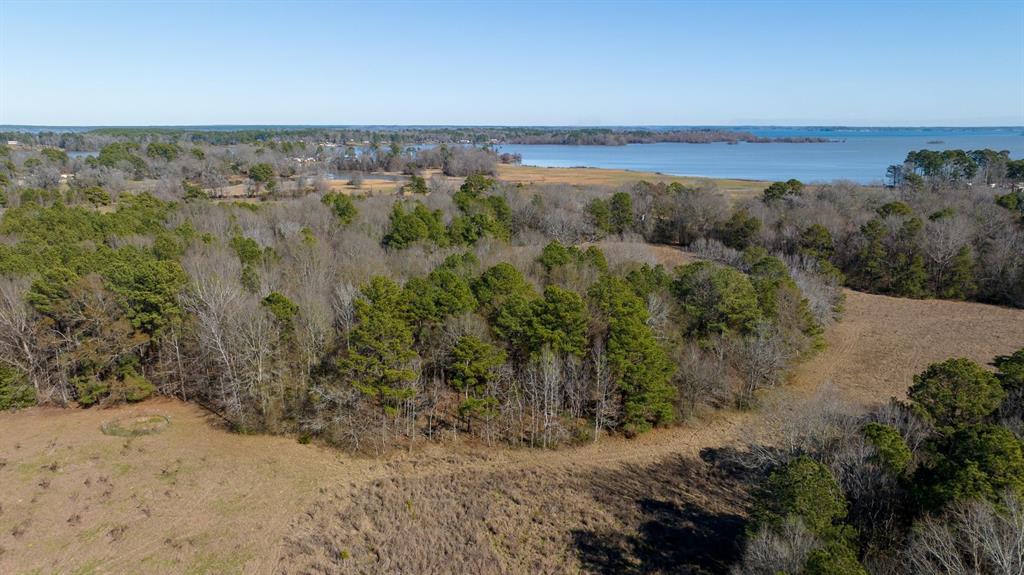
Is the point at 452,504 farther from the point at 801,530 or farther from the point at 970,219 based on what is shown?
the point at 970,219

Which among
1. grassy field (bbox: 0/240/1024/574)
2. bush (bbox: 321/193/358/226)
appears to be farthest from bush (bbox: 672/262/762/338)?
bush (bbox: 321/193/358/226)

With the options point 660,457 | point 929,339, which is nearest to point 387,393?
point 660,457

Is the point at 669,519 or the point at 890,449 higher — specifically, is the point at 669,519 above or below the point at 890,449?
below

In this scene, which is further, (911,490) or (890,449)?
(890,449)

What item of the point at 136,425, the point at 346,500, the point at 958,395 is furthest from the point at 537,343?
the point at 136,425

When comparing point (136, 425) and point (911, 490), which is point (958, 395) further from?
point (136, 425)

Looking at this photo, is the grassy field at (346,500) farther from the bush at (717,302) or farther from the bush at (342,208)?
the bush at (342,208)
